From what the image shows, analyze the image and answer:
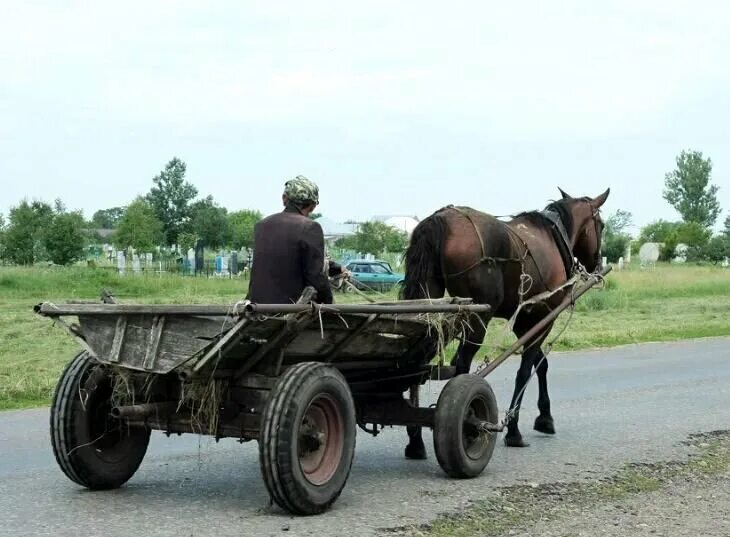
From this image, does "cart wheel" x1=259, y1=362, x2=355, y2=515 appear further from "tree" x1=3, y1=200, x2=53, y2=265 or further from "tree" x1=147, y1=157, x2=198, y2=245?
"tree" x1=147, y1=157, x2=198, y2=245

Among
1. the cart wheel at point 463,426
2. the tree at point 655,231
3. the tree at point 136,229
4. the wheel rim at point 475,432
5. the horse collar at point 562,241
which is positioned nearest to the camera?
the cart wheel at point 463,426

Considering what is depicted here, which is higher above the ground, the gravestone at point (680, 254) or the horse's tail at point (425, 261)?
the gravestone at point (680, 254)

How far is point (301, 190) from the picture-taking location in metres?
A: 6.80

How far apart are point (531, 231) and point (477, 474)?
2.87 m

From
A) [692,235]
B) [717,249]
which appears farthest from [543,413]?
[692,235]

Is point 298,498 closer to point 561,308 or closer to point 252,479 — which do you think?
point 252,479

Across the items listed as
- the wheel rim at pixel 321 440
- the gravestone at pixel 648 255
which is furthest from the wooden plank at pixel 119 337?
the gravestone at pixel 648 255

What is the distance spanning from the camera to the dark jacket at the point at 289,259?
6.57 metres

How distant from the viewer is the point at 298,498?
5871mm

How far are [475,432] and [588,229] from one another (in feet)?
12.6

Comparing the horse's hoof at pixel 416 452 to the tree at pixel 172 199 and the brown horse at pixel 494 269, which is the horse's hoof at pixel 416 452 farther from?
the tree at pixel 172 199

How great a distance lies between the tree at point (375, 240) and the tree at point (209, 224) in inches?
336

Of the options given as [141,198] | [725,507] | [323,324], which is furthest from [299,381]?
[141,198]

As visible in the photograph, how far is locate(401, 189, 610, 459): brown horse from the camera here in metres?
8.34
